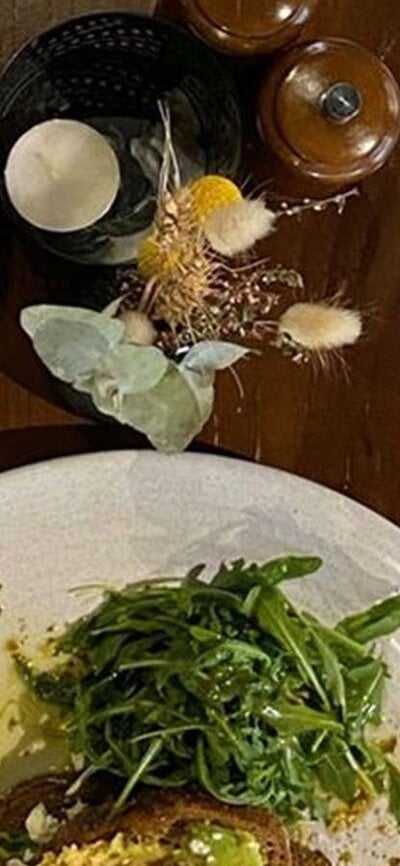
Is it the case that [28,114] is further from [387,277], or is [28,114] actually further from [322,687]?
[322,687]

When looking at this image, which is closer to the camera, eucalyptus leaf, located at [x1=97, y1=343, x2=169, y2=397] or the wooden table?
eucalyptus leaf, located at [x1=97, y1=343, x2=169, y2=397]

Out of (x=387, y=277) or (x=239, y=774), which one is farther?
(x=387, y=277)

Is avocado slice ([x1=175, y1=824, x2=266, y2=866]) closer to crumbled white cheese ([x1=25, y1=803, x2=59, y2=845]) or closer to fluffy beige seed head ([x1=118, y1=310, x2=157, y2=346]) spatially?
crumbled white cheese ([x1=25, y1=803, x2=59, y2=845])

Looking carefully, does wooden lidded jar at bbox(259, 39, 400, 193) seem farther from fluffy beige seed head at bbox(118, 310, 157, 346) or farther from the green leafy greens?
the green leafy greens

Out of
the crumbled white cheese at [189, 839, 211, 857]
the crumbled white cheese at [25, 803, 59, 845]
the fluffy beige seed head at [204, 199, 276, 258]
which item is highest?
the fluffy beige seed head at [204, 199, 276, 258]

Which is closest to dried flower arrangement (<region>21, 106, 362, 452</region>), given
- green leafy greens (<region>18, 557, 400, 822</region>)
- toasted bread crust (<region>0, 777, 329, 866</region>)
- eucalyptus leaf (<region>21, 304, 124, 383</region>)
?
eucalyptus leaf (<region>21, 304, 124, 383</region>)

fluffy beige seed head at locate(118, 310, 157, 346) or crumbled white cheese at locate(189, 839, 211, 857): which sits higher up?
fluffy beige seed head at locate(118, 310, 157, 346)

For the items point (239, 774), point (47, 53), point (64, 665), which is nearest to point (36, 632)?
point (64, 665)

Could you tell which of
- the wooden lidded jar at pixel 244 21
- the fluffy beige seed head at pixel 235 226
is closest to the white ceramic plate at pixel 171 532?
the fluffy beige seed head at pixel 235 226

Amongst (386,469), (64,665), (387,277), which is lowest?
(64,665)
